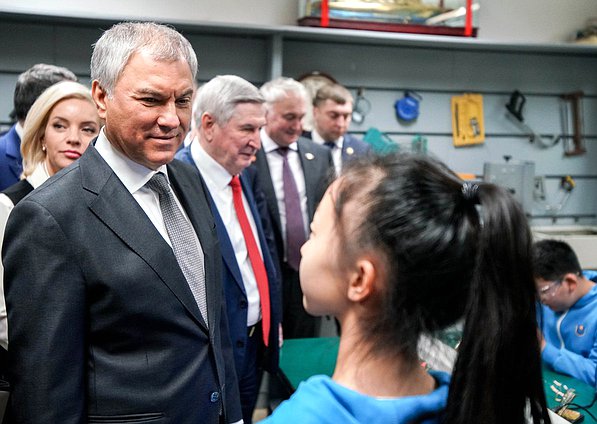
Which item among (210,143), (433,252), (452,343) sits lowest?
(452,343)

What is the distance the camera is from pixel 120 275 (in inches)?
52.2

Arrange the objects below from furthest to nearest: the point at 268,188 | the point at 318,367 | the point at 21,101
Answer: the point at 268,188
the point at 21,101
the point at 318,367

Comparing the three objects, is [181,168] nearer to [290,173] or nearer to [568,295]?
[290,173]

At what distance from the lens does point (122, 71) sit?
1420 mm

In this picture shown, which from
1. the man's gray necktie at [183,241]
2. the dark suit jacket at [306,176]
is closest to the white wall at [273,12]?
the dark suit jacket at [306,176]

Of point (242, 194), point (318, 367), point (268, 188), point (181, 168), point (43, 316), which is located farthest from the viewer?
point (268, 188)

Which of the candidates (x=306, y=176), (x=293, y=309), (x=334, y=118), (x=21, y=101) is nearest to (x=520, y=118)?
(x=334, y=118)

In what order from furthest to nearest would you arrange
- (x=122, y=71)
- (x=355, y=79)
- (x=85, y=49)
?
(x=355, y=79), (x=85, y=49), (x=122, y=71)

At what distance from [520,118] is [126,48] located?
13.9ft

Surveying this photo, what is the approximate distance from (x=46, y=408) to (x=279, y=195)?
6.72ft

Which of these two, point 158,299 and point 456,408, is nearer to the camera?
point 456,408

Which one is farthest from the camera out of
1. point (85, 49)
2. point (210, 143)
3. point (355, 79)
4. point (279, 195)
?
point (355, 79)

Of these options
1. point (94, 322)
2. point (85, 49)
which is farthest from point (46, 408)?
point (85, 49)

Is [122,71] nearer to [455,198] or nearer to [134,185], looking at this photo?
[134,185]
